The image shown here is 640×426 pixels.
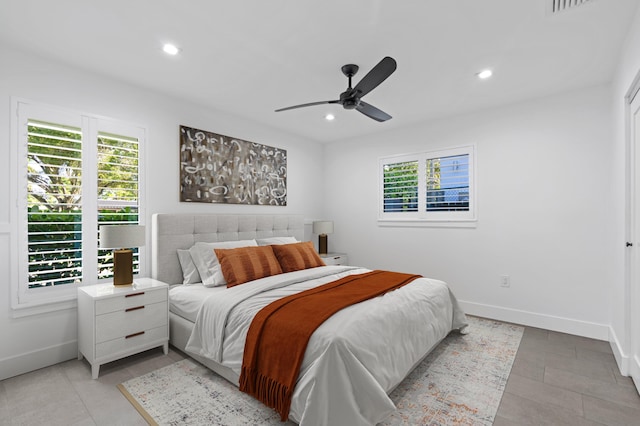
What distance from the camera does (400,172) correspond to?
466 centimetres

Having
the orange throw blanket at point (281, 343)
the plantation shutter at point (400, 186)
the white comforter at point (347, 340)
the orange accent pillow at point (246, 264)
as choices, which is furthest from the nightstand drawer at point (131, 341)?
the plantation shutter at point (400, 186)

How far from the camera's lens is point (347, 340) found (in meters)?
1.77

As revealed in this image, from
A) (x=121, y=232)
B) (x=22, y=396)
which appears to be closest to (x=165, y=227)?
(x=121, y=232)

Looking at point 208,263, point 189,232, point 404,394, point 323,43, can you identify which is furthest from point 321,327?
point 189,232

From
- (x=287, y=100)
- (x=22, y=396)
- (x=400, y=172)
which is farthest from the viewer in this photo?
(x=400, y=172)

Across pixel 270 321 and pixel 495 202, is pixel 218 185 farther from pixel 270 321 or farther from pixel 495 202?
pixel 495 202

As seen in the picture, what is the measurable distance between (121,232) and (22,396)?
1.27 m

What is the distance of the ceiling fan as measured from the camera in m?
2.17

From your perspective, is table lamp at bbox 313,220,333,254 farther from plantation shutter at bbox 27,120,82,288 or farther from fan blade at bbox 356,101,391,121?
plantation shutter at bbox 27,120,82,288

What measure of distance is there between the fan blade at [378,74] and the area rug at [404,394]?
7.42ft

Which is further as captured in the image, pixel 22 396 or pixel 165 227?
pixel 165 227

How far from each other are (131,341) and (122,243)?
0.81 metres

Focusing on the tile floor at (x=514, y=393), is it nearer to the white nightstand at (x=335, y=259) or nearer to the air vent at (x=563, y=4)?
the white nightstand at (x=335, y=259)

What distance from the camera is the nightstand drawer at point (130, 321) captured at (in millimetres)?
2457
